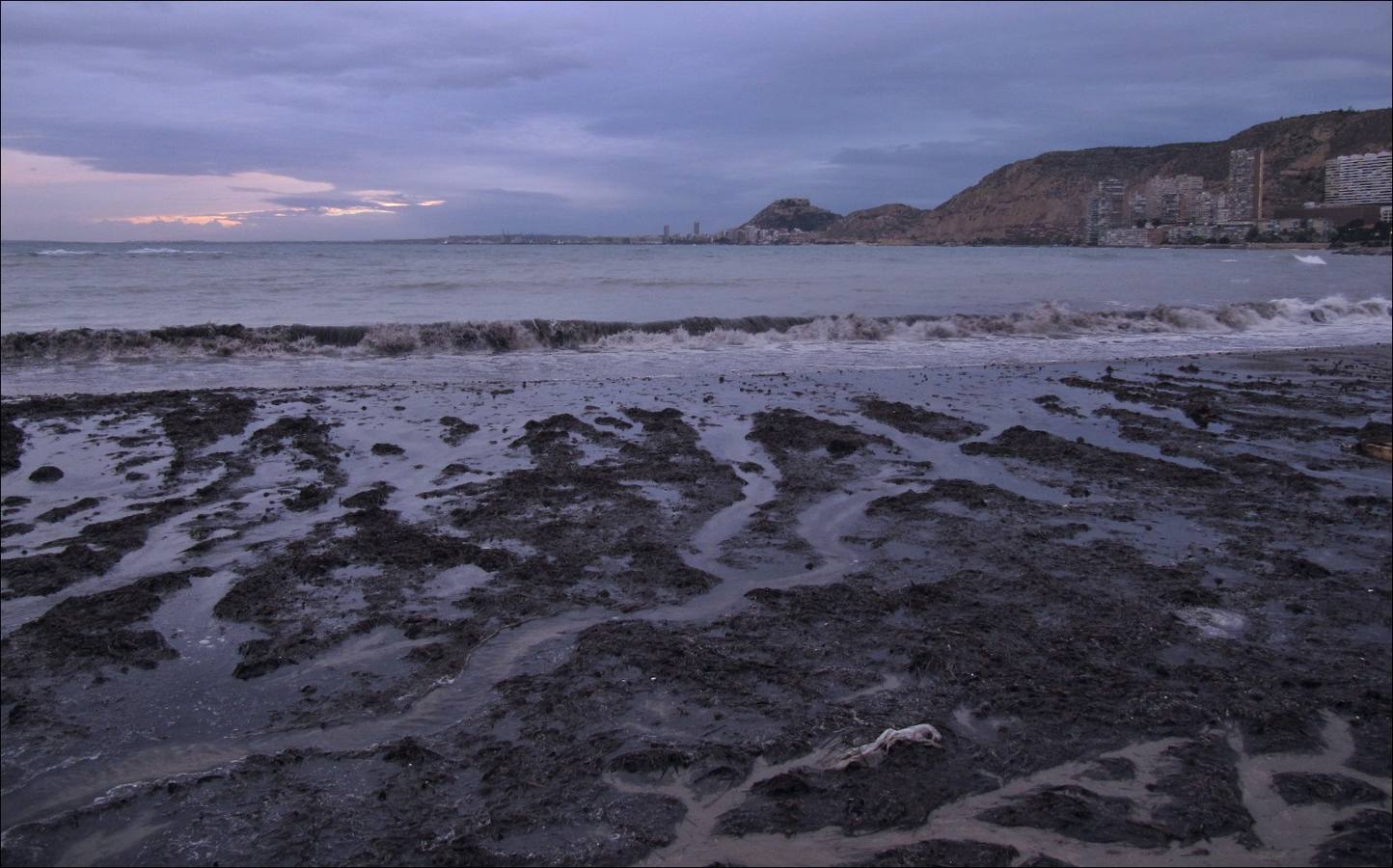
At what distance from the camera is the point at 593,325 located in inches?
838

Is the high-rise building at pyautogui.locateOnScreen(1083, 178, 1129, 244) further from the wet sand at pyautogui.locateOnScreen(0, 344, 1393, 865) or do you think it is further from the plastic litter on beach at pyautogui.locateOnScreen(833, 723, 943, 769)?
the plastic litter on beach at pyautogui.locateOnScreen(833, 723, 943, 769)

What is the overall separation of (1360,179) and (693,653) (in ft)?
404

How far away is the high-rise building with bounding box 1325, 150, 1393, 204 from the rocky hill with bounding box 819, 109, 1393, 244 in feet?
7.74

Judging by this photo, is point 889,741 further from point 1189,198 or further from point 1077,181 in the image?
point 1077,181

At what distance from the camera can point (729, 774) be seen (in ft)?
11.5

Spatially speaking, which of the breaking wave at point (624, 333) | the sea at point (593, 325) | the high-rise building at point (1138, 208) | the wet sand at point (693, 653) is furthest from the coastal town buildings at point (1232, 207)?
the wet sand at point (693, 653)

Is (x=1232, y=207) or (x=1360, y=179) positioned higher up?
(x=1360, y=179)

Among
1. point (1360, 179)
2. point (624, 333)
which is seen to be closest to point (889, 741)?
point (624, 333)

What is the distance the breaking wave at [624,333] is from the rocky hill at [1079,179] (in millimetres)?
99345

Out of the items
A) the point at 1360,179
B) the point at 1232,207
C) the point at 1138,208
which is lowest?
the point at 1232,207

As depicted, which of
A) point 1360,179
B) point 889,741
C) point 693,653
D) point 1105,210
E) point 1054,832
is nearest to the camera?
point 1054,832

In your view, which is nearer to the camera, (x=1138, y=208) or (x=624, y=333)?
(x=624, y=333)

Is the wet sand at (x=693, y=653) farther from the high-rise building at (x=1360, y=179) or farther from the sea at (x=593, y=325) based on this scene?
the high-rise building at (x=1360, y=179)

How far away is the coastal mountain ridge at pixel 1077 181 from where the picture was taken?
108931mm
